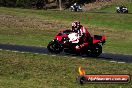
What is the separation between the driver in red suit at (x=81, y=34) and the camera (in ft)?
82.0

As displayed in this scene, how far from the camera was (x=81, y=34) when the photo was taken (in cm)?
2517

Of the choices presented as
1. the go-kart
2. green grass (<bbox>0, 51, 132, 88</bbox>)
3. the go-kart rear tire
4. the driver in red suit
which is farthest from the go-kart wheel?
green grass (<bbox>0, 51, 132, 88</bbox>)

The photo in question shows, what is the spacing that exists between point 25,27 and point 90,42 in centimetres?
2278

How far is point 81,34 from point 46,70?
279 inches

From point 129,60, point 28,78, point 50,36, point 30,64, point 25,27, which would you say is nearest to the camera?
point 28,78

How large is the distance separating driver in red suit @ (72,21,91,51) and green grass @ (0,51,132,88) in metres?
2.95

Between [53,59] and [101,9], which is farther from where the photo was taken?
[101,9]

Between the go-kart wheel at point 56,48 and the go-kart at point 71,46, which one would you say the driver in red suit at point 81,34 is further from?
the go-kart wheel at point 56,48

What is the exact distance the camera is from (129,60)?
2416 cm

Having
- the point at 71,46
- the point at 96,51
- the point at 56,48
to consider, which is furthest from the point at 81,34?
the point at 56,48

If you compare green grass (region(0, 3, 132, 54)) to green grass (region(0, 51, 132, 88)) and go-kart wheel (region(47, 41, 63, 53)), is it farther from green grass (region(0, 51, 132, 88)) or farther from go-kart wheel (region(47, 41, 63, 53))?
green grass (region(0, 51, 132, 88))

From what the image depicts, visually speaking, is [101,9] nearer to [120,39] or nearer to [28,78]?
[120,39]

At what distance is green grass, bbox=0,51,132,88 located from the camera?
1598 cm

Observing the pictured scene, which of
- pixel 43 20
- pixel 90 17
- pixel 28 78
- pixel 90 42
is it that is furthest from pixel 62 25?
pixel 28 78
